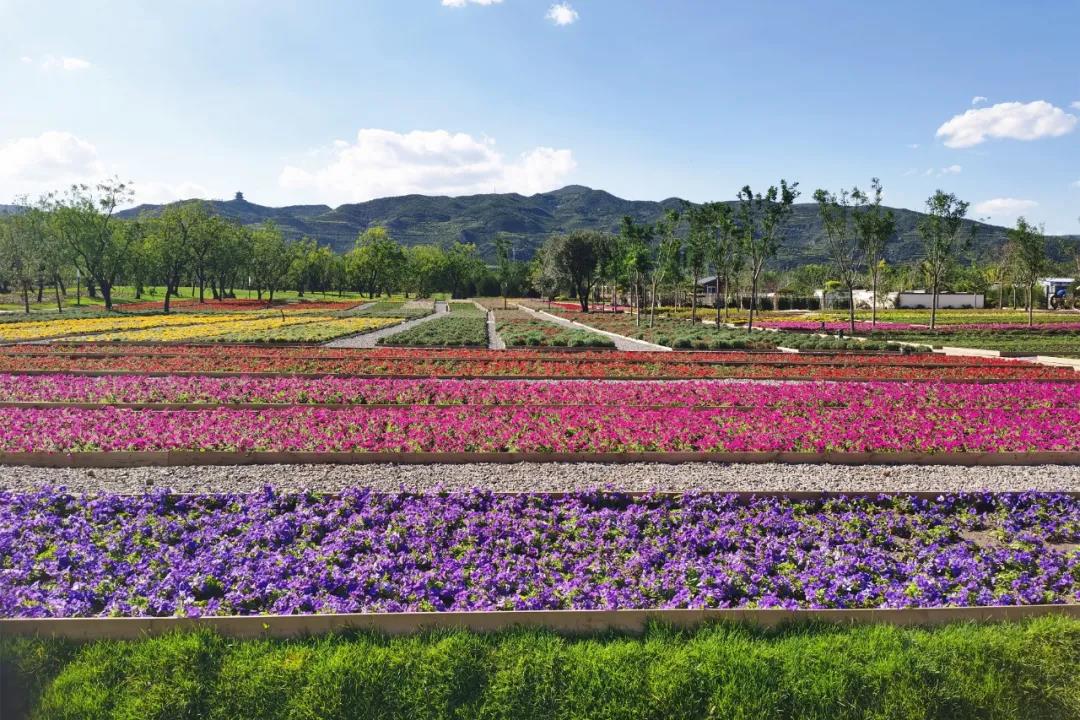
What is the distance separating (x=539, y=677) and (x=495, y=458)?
19.8ft

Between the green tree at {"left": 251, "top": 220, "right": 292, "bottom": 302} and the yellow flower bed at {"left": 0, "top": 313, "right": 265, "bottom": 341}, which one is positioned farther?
the green tree at {"left": 251, "top": 220, "right": 292, "bottom": 302}

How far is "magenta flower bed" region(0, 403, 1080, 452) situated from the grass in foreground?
5.88m

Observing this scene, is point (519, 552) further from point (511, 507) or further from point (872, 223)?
point (872, 223)

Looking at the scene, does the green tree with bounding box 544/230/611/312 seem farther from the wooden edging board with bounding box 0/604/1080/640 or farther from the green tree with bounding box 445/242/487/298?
the wooden edging board with bounding box 0/604/1080/640

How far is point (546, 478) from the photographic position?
9.68 m

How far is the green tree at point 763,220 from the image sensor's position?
131 feet

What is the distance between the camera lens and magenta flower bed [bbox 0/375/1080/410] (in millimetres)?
14789

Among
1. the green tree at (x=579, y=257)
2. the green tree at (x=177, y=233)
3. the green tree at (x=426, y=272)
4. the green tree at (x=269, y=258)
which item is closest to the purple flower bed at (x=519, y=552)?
the green tree at (x=177, y=233)

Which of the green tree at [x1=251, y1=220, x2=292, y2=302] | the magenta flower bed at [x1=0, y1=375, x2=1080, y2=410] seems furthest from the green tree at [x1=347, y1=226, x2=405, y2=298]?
the magenta flower bed at [x1=0, y1=375, x2=1080, y2=410]

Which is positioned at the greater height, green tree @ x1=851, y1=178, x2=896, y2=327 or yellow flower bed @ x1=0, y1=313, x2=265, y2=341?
green tree @ x1=851, y1=178, x2=896, y2=327

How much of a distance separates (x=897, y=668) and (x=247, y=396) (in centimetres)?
1420

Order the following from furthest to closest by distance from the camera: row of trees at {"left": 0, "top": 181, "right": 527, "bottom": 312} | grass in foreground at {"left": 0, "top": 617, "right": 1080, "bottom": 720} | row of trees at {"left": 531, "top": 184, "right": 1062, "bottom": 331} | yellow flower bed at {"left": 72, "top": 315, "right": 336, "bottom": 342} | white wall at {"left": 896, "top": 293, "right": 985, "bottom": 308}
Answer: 1. white wall at {"left": 896, "top": 293, "right": 985, "bottom": 308}
2. row of trees at {"left": 0, "top": 181, "right": 527, "bottom": 312}
3. row of trees at {"left": 531, "top": 184, "right": 1062, "bottom": 331}
4. yellow flower bed at {"left": 72, "top": 315, "right": 336, "bottom": 342}
5. grass in foreground at {"left": 0, "top": 617, "right": 1080, "bottom": 720}

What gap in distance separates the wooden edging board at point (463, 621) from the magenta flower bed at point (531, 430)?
552cm

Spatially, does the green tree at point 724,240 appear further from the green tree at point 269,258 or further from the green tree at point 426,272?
the green tree at point 426,272
